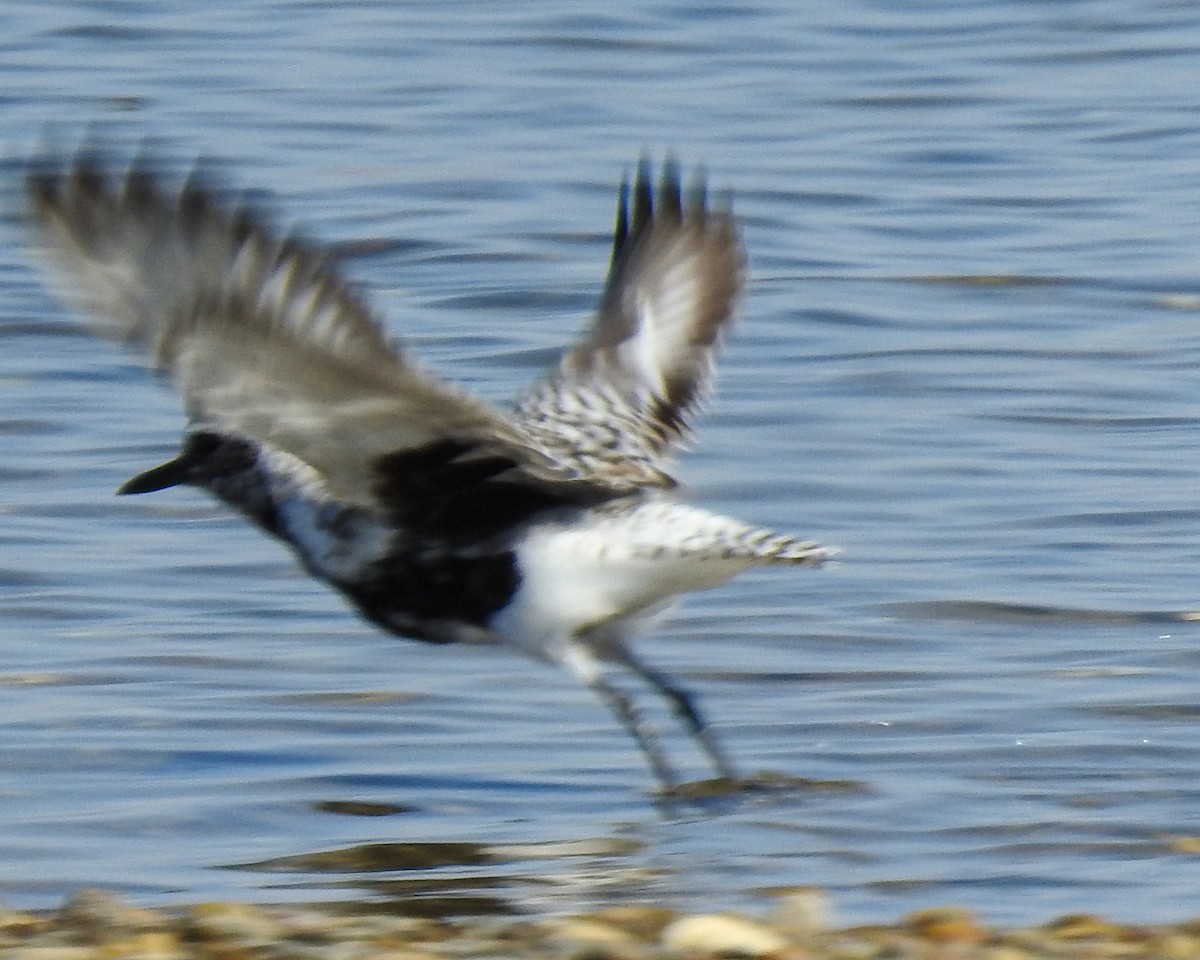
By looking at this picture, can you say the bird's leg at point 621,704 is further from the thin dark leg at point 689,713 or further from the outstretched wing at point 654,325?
the outstretched wing at point 654,325

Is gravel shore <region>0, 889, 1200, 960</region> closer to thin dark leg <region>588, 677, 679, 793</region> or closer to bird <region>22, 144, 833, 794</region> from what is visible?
bird <region>22, 144, 833, 794</region>

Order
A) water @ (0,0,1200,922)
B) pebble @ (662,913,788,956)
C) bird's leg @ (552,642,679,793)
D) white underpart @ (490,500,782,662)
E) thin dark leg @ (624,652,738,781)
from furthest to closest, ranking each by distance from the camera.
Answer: thin dark leg @ (624,652,738,781)
bird's leg @ (552,642,679,793)
water @ (0,0,1200,922)
white underpart @ (490,500,782,662)
pebble @ (662,913,788,956)

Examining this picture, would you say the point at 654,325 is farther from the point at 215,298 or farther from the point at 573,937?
the point at 573,937

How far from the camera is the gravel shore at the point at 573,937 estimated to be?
502 cm

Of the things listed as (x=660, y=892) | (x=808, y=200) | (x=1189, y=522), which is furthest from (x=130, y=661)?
(x=808, y=200)

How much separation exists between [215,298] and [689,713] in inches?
80.9

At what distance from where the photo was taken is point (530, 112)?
1431cm

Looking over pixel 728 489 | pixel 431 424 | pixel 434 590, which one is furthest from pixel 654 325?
pixel 728 489

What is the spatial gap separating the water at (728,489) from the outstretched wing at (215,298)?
3.57 ft

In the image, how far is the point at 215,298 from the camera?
17.4 ft

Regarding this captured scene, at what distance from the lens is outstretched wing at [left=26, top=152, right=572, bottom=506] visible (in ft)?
17.3

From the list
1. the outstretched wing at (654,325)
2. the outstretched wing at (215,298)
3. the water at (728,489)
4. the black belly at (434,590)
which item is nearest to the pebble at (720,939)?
the water at (728,489)

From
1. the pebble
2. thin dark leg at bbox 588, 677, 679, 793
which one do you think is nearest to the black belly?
thin dark leg at bbox 588, 677, 679, 793

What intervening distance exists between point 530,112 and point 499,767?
25.5 feet
